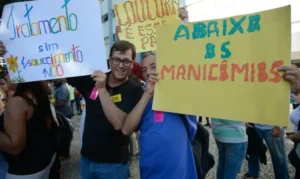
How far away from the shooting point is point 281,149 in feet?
10.2

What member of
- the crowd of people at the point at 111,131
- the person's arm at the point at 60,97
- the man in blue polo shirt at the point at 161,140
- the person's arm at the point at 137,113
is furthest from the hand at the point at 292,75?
the person's arm at the point at 60,97

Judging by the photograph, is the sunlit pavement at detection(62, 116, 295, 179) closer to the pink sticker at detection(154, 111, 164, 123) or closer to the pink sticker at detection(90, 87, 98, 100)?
the pink sticker at detection(90, 87, 98, 100)

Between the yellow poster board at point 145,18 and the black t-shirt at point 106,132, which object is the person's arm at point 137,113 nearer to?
the black t-shirt at point 106,132

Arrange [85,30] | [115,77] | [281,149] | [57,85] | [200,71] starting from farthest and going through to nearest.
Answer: [57,85], [281,149], [115,77], [85,30], [200,71]

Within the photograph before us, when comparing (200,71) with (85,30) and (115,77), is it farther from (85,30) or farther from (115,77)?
(85,30)

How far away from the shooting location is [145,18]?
9.52 feet

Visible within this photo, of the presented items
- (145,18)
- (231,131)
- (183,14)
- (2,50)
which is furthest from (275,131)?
(2,50)

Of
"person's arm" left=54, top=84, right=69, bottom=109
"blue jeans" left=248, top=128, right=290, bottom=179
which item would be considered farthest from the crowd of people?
"person's arm" left=54, top=84, right=69, bottom=109

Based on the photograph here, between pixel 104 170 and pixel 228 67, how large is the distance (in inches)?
42.7

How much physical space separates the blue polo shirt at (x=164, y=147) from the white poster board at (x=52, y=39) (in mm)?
473

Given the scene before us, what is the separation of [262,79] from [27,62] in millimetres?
1466

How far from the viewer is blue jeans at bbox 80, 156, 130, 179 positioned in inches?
75.7

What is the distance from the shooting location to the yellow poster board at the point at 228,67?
4.34 ft

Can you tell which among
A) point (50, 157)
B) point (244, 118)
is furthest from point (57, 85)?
point (244, 118)
